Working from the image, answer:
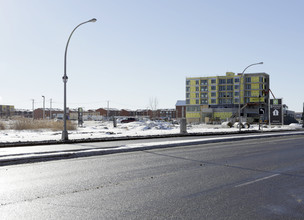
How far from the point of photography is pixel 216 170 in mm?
9172

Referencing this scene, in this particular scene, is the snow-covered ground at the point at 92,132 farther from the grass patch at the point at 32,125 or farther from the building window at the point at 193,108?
the building window at the point at 193,108

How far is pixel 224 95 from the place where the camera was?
107062 millimetres

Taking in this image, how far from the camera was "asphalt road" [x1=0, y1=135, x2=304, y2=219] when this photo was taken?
508 centimetres

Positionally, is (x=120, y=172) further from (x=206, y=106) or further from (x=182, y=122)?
(x=206, y=106)

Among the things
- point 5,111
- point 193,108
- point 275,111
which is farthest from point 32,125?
point 5,111

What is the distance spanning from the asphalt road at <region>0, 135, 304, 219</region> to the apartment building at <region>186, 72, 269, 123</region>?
91.6 m

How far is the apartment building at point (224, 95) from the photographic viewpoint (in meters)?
102

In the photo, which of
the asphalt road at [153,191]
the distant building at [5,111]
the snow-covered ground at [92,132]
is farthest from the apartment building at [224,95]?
the distant building at [5,111]

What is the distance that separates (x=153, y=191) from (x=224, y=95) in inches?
4091

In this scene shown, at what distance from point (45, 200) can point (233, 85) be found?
104 metres

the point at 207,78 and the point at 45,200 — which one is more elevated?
the point at 207,78

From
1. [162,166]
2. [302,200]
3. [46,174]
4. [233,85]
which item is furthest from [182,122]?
[233,85]

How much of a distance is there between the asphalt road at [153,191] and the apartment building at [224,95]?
300 feet

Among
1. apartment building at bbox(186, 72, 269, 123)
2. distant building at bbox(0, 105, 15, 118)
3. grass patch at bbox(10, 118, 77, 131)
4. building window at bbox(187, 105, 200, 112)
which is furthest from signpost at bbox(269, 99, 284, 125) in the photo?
distant building at bbox(0, 105, 15, 118)
